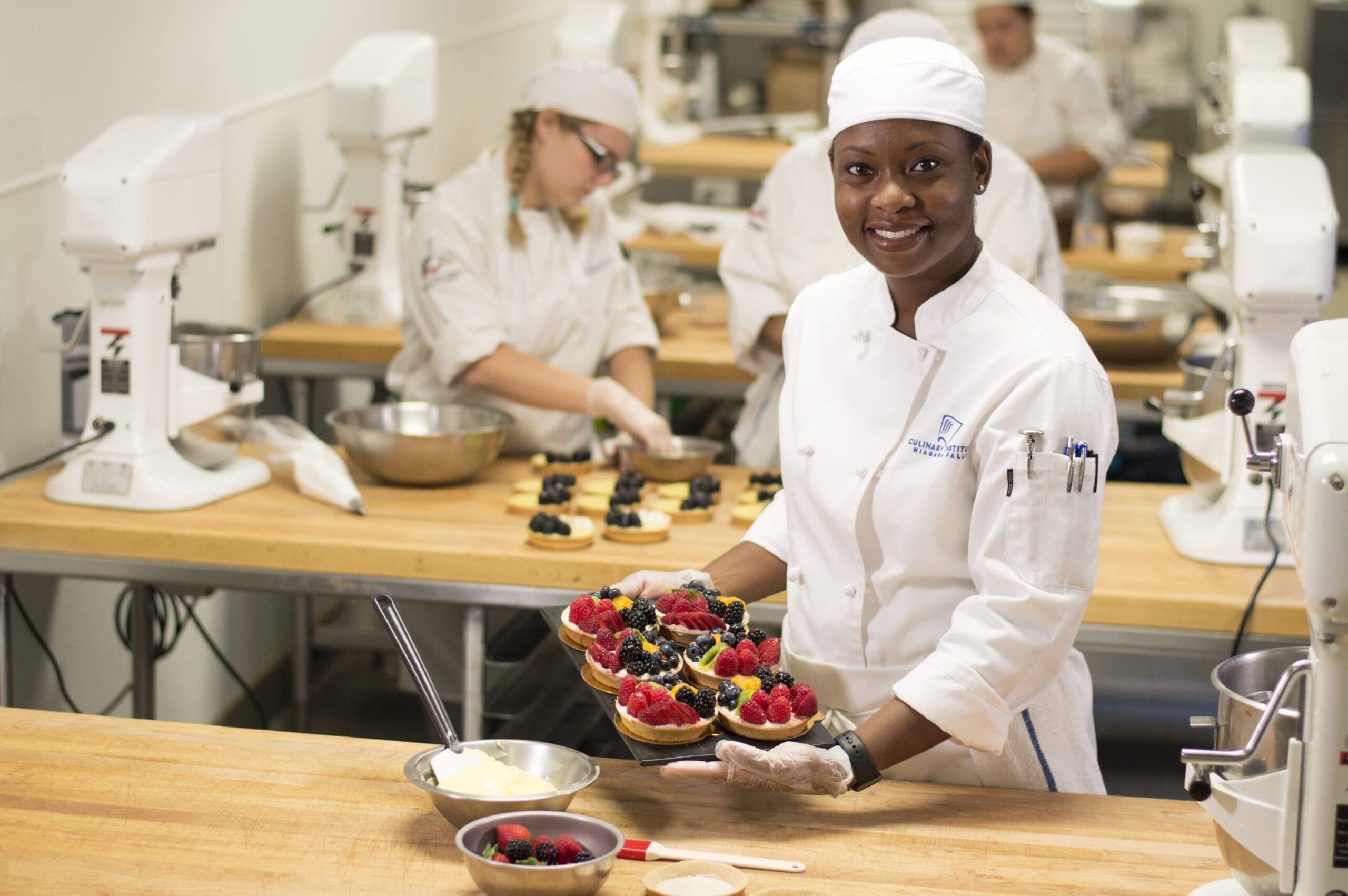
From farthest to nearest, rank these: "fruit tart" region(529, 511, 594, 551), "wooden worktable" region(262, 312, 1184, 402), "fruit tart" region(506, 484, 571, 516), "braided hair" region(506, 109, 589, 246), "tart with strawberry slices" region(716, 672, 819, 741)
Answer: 1. "wooden worktable" region(262, 312, 1184, 402)
2. "braided hair" region(506, 109, 589, 246)
3. "fruit tart" region(506, 484, 571, 516)
4. "fruit tart" region(529, 511, 594, 551)
5. "tart with strawberry slices" region(716, 672, 819, 741)

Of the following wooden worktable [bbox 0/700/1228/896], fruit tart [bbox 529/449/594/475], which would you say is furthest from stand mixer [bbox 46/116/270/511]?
wooden worktable [bbox 0/700/1228/896]

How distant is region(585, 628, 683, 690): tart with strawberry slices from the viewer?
6.29 ft

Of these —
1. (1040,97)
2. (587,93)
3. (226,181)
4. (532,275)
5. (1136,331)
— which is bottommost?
(1136,331)

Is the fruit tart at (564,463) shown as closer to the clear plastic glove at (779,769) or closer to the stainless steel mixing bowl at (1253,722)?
the clear plastic glove at (779,769)

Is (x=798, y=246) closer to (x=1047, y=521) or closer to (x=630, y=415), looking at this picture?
(x=630, y=415)

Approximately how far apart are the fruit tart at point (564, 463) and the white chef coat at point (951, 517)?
4.08 ft

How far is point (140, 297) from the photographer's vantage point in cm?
281

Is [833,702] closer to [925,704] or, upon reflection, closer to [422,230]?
[925,704]

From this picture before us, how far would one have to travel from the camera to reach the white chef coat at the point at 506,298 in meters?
3.36

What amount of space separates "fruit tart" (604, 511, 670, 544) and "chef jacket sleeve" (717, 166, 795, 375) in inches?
32.7

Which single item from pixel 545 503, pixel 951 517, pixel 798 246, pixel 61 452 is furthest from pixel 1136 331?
pixel 61 452

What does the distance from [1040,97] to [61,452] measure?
14.7 feet

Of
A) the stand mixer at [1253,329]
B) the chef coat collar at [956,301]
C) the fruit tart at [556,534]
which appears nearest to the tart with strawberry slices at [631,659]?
the chef coat collar at [956,301]

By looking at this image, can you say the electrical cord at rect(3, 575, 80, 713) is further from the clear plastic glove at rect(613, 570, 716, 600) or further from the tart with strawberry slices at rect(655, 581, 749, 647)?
the tart with strawberry slices at rect(655, 581, 749, 647)
